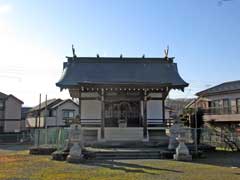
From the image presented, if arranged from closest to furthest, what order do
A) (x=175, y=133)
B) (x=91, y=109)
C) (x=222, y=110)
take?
(x=175, y=133), (x=91, y=109), (x=222, y=110)

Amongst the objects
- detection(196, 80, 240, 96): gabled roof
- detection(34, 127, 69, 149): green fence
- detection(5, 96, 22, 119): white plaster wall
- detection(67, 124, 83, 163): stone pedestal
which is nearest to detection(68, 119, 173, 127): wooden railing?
detection(34, 127, 69, 149): green fence

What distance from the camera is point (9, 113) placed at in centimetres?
5072

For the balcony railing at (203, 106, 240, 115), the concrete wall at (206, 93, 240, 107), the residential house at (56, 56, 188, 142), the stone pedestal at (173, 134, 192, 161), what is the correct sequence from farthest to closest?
the concrete wall at (206, 93, 240, 107), the balcony railing at (203, 106, 240, 115), the residential house at (56, 56, 188, 142), the stone pedestal at (173, 134, 192, 161)

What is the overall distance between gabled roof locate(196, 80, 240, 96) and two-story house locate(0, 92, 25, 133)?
28052 millimetres

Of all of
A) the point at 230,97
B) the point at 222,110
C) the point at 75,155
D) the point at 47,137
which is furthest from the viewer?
the point at 222,110

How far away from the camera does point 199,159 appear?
52.9 ft

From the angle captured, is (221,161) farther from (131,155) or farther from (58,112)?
(58,112)

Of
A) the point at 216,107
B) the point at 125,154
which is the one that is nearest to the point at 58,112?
the point at 216,107

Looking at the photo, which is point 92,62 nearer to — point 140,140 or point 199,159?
point 140,140

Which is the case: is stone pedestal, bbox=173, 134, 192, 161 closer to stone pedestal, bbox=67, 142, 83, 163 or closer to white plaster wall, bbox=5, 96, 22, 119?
stone pedestal, bbox=67, 142, 83, 163

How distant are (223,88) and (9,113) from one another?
31970 millimetres

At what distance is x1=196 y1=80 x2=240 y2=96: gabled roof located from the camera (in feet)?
131

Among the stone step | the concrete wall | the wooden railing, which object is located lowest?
the stone step

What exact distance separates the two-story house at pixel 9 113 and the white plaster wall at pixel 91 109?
2992cm
